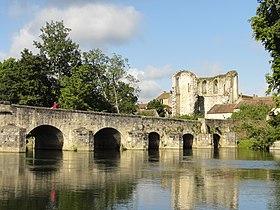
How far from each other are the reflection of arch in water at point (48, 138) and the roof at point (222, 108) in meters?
47.9

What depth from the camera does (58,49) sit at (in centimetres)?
7250

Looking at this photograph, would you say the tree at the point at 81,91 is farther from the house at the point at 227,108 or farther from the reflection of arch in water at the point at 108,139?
the house at the point at 227,108

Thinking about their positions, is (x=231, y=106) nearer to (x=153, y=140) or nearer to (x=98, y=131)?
(x=153, y=140)

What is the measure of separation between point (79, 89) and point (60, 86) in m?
5.51

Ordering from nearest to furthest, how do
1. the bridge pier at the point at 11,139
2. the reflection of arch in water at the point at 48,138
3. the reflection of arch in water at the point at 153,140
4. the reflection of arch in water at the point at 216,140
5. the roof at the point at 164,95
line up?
the bridge pier at the point at 11,139, the reflection of arch in water at the point at 48,138, the reflection of arch in water at the point at 153,140, the reflection of arch in water at the point at 216,140, the roof at the point at 164,95

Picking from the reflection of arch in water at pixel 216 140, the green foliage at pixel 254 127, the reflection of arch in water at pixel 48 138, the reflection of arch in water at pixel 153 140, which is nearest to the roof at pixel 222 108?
the green foliage at pixel 254 127

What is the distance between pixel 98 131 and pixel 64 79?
1629 cm

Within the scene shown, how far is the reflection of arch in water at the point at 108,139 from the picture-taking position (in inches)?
2318

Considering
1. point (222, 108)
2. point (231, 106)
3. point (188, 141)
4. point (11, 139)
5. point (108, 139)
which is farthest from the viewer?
point (222, 108)

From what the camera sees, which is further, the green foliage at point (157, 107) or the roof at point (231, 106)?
the green foliage at point (157, 107)

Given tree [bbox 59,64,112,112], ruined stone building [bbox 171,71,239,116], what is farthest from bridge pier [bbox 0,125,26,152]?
ruined stone building [bbox 171,71,239,116]

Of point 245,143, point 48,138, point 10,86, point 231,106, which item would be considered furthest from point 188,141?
point 231,106

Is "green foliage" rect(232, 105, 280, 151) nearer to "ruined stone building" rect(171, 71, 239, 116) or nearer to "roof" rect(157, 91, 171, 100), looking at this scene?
"ruined stone building" rect(171, 71, 239, 116)

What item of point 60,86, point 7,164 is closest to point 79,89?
point 60,86
